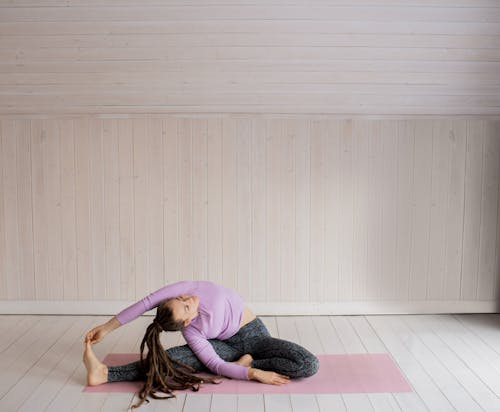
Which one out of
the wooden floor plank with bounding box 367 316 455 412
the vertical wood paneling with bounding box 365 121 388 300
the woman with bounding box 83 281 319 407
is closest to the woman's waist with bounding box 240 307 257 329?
the woman with bounding box 83 281 319 407

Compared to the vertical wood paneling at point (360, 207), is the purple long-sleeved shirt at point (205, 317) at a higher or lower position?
lower

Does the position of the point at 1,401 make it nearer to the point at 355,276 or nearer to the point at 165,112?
the point at 165,112

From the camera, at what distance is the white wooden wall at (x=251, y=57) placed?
371 centimetres

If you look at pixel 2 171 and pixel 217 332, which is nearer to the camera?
pixel 217 332

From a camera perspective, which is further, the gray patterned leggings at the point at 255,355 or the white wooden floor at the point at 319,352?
the gray patterned leggings at the point at 255,355

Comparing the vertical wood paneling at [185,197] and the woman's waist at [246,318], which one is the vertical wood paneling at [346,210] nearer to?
the vertical wood paneling at [185,197]

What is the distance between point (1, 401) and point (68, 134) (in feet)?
6.57

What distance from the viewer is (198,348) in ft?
11.3

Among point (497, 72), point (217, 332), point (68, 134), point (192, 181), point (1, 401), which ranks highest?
point (497, 72)

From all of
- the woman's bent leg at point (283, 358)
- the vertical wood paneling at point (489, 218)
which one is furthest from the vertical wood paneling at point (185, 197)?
the vertical wood paneling at point (489, 218)

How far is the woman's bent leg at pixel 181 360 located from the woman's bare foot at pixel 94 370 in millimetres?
32

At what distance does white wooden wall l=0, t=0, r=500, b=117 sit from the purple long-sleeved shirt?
1.42 m

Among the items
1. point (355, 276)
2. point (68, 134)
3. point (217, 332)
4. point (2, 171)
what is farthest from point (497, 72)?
point (2, 171)

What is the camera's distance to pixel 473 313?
15.6 feet
